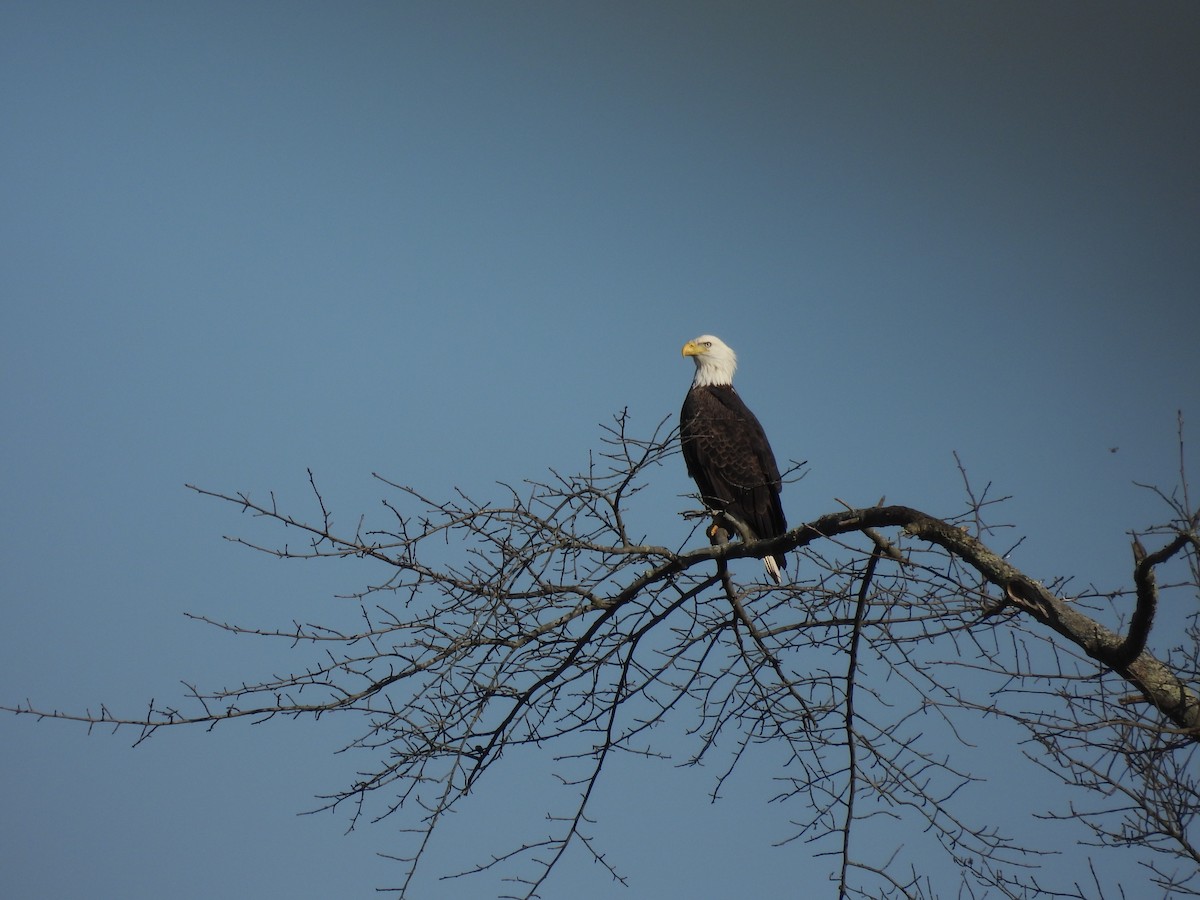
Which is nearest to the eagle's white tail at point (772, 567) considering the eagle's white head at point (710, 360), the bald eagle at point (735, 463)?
the bald eagle at point (735, 463)

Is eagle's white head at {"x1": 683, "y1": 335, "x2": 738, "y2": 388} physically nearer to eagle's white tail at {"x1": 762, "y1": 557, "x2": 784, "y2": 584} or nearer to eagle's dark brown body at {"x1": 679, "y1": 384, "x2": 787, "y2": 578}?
eagle's dark brown body at {"x1": 679, "y1": 384, "x2": 787, "y2": 578}

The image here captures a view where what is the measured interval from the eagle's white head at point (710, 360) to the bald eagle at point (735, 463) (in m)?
0.37

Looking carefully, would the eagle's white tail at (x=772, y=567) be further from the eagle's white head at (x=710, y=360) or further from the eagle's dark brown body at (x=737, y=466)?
the eagle's white head at (x=710, y=360)

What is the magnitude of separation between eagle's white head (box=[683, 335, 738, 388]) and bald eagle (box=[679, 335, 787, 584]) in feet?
1.21

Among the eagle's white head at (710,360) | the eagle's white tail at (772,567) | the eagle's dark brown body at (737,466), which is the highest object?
the eagle's white head at (710,360)

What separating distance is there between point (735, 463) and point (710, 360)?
105 centimetres

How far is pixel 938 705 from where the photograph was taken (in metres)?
3.58

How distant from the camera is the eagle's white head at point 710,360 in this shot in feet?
21.9

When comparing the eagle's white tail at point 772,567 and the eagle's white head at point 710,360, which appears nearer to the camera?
the eagle's white tail at point 772,567

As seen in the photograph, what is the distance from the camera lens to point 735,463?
5.85 metres

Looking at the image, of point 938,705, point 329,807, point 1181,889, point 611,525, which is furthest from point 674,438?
point 1181,889

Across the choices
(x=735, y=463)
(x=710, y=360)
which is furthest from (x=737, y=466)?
(x=710, y=360)

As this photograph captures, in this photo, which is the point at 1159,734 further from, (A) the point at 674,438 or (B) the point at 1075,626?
(A) the point at 674,438

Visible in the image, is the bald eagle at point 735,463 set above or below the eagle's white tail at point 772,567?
above
